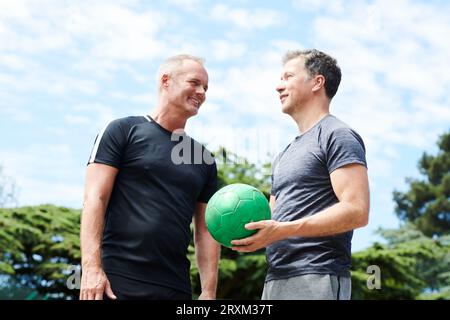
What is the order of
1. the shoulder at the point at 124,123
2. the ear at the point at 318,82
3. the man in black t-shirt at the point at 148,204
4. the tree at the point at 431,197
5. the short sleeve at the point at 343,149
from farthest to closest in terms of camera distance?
the tree at the point at 431,197 → the shoulder at the point at 124,123 → the ear at the point at 318,82 → the man in black t-shirt at the point at 148,204 → the short sleeve at the point at 343,149

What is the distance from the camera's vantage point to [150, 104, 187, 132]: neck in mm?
4371

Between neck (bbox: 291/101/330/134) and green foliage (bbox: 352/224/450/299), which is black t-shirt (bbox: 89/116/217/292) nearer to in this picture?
neck (bbox: 291/101/330/134)

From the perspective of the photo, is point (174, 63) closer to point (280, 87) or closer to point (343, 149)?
point (280, 87)

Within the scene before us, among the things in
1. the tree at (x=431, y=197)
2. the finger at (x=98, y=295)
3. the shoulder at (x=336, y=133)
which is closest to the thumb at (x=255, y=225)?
the shoulder at (x=336, y=133)

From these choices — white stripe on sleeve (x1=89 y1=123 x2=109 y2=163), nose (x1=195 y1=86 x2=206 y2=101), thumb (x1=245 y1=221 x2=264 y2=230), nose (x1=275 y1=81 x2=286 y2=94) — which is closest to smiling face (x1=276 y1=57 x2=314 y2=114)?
nose (x1=275 y1=81 x2=286 y2=94)

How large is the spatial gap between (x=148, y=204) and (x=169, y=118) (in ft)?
2.26

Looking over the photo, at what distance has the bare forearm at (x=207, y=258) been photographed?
14.3 ft

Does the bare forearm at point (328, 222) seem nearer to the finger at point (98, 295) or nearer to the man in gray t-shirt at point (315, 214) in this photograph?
the man in gray t-shirt at point (315, 214)

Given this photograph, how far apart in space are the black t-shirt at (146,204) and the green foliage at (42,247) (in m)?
9.90

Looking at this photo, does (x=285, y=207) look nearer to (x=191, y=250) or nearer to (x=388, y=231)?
(x=191, y=250)

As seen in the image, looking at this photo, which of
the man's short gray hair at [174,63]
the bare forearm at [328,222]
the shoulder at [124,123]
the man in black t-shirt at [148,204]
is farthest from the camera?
the man's short gray hair at [174,63]

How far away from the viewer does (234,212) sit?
3523mm

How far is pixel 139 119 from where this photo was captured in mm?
4352

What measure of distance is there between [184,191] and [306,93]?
1.05 meters
